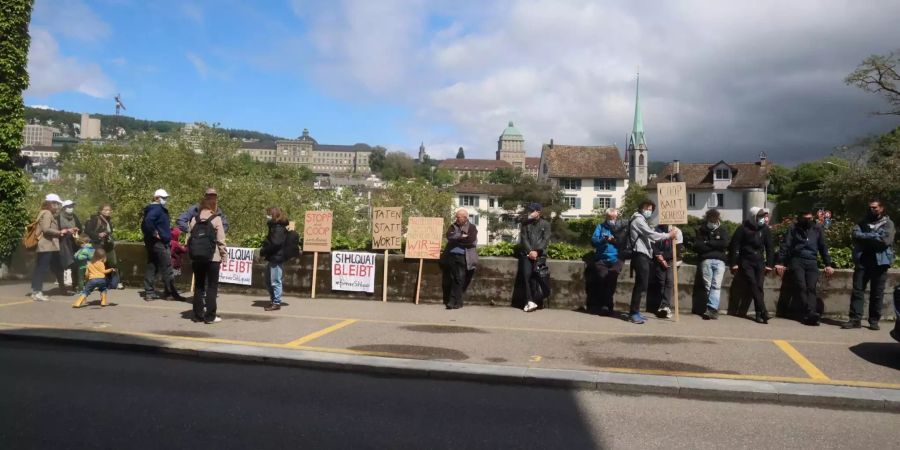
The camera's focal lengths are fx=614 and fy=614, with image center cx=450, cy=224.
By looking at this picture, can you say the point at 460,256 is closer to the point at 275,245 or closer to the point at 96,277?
the point at 275,245

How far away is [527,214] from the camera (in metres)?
10.5

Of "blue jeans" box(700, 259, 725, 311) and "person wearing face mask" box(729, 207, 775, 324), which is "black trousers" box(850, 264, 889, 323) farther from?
"blue jeans" box(700, 259, 725, 311)

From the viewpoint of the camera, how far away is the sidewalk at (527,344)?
20.0 ft

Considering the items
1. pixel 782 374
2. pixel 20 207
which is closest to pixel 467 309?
pixel 782 374

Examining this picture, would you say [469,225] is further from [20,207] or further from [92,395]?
[20,207]

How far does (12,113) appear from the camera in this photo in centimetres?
1388

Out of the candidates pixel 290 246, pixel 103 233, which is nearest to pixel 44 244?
pixel 103 233

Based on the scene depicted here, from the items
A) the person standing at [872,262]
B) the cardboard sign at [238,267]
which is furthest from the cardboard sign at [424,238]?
the person standing at [872,262]

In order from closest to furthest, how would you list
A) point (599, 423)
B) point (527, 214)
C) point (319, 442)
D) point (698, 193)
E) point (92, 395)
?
point (319, 442) < point (599, 423) < point (92, 395) < point (527, 214) < point (698, 193)

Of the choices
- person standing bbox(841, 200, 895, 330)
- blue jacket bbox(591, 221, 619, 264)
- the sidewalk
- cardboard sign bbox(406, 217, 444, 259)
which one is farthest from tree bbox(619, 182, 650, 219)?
the sidewalk

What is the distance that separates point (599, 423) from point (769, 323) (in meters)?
5.77

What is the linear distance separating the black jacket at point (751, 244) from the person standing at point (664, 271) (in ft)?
2.86

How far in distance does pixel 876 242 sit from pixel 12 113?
1701cm

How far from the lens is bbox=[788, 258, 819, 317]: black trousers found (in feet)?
30.9
